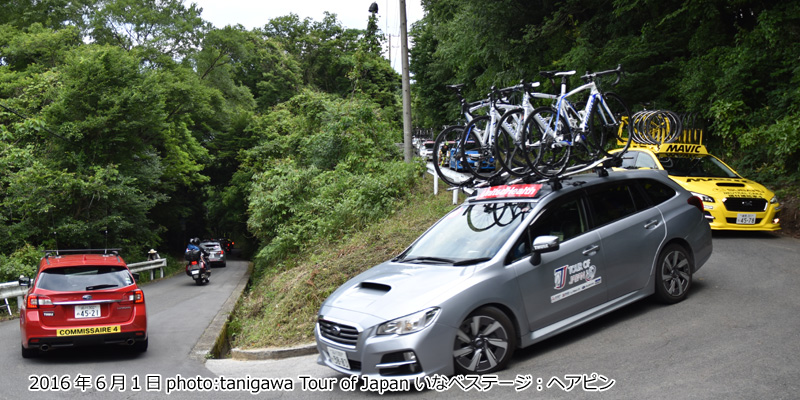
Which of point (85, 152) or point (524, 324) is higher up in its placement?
point (85, 152)

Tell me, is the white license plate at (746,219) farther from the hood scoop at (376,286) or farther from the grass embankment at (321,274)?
the hood scoop at (376,286)

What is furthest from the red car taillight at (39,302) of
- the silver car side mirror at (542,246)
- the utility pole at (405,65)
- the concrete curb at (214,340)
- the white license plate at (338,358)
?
the utility pole at (405,65)

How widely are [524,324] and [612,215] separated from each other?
71.0 inches

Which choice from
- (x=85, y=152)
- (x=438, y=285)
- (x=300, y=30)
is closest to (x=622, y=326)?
(x=438, y=285)

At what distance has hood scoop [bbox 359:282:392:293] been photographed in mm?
5429

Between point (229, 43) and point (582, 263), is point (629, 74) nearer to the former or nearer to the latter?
point (582, 263)

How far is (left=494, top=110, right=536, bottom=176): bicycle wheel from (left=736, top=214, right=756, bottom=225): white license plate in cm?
592

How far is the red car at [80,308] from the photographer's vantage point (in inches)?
312

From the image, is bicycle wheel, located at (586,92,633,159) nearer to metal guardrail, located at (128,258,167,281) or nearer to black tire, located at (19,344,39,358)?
black tire, located at (19,344,39,358)

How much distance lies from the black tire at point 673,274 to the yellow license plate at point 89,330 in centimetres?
733

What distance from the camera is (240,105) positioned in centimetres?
4588

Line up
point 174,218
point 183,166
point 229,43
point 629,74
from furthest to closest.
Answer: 1. point 229,43
2. point 174,218
3. point 183,166
4. point 629,74

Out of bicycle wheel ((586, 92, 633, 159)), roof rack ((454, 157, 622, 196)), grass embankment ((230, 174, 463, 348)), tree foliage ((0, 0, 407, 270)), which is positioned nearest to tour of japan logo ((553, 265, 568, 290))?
roof rack ((454, 157, 622, 196))

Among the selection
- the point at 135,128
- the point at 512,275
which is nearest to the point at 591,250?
the point at 512,275
